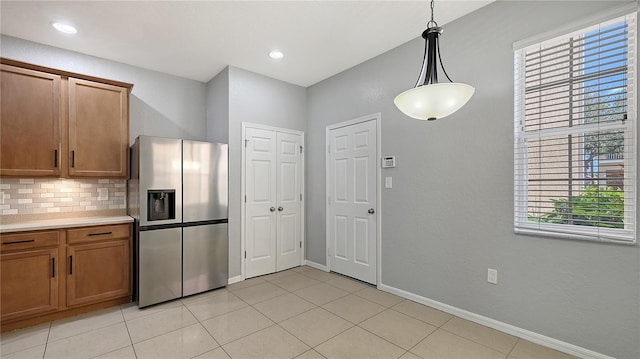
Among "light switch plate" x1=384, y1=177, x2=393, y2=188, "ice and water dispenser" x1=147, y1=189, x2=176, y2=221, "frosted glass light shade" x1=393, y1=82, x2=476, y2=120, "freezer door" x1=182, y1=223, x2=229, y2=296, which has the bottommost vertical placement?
"freezer door" x1=182, y1=223, x2=229, y2=296

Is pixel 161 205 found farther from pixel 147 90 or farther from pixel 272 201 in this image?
pixel 147 90

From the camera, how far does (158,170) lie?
3012 mm

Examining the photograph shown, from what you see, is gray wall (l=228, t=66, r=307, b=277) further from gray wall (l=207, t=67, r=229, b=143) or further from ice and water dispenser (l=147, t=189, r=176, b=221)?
ice and water dispenser (l=147, t=189, r=176, b=221)

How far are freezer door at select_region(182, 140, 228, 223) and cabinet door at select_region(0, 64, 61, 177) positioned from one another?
47.2 inches

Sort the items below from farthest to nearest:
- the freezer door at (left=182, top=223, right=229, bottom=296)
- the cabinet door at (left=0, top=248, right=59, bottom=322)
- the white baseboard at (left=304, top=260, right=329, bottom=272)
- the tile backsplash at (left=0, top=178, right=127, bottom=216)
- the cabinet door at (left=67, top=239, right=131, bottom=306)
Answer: the white baseboard at (left=304, top=260, right=329, bottom=272)
the freezer door at (left=182, top=223, right=229, bottom=296)
the tile backsplash at (left=0, top=178, right=127, bottom=216)
the cabinet door at (left=67, top=239, right=131, bottom=306)
the cabinet door at (left=0, top=248, right=59, bottom=322)

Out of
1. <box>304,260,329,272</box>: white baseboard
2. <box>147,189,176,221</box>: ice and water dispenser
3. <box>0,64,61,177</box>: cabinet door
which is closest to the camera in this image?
<box>0,64,61,177</box>: cabinet door

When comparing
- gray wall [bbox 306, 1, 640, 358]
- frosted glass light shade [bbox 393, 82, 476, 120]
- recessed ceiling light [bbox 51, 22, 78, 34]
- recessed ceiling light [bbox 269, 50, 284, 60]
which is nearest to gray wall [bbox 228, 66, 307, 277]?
recessed ceiling light [bbox 269, 50, 284, 60]

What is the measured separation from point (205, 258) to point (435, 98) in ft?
10.0

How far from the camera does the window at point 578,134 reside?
73.9 inches

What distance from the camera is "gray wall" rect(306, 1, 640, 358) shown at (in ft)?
6.41

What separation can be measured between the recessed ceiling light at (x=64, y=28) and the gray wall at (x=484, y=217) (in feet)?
10.2

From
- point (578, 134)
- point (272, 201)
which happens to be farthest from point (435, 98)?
point (272, 201)

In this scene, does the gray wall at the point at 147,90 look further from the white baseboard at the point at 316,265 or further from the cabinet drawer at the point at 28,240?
the white baseboard at the point at 316,265

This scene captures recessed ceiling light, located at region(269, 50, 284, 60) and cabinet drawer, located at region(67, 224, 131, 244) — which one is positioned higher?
recessed ceiling light, located at region(269, 50, 284, 60)
